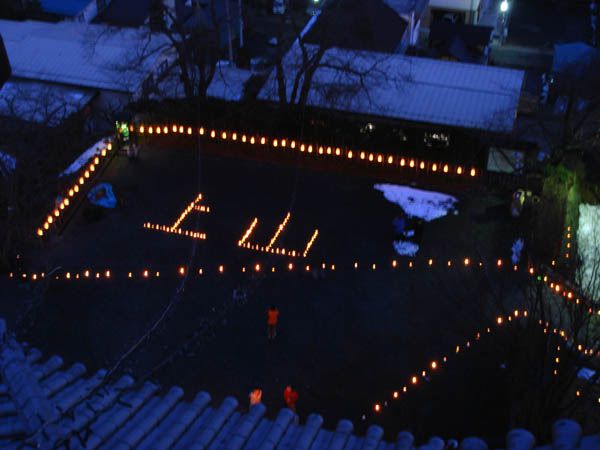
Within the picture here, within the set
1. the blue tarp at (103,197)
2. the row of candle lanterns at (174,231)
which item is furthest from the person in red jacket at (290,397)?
the blue tarp at (103,197)

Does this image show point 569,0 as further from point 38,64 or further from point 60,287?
point 60,287

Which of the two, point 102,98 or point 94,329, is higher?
point 102,98

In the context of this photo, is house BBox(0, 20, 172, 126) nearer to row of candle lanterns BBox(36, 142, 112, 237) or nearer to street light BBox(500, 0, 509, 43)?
row of candle lanterns BBox(36, 142, 112, 237)

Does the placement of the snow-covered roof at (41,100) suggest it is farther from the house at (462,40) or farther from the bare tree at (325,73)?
the house at (462,40)

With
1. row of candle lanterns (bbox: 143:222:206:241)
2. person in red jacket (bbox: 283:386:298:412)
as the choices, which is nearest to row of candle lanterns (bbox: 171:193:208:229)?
row of candle lanterns (bbox: 143:222:206:241)

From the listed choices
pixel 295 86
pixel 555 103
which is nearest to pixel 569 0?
pixel 555 103

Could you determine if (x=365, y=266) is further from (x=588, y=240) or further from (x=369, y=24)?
(x=369, y=24)
